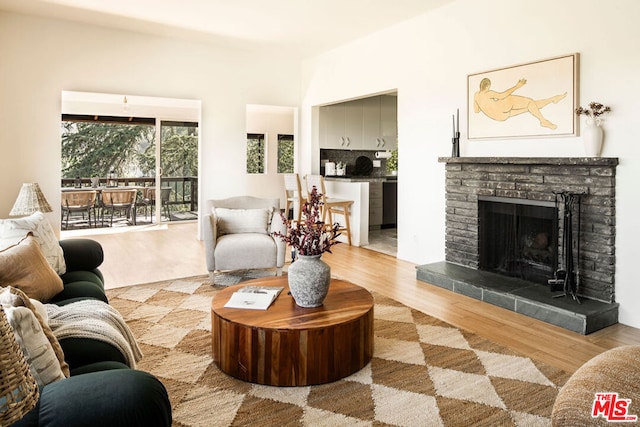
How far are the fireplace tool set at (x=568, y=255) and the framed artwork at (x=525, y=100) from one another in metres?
0.56

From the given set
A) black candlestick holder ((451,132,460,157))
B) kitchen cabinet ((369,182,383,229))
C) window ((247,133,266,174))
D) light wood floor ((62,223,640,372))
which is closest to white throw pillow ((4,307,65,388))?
light wood floor ((62,223,640,372))

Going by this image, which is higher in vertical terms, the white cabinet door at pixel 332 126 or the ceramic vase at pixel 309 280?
the white cabinet door at pixel 332 126

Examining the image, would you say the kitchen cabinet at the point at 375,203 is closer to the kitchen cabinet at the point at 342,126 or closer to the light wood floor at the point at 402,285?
the kitchen cabinet at the point at 342,126

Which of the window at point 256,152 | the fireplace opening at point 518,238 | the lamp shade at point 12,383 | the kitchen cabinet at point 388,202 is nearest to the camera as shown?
the lamp shade at point 12,383

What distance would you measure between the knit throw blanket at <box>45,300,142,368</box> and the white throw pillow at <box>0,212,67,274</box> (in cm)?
72

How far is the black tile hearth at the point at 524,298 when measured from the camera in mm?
3230

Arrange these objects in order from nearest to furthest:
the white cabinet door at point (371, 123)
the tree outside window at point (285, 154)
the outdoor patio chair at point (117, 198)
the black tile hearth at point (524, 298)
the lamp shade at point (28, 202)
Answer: the black tile hearth at point (524, 298)
the lamp shade at point (28, 202)
the white cabinet door at point (371, 123)
the outdoor patio chair at point (117, 198)
the tree outside window at point (285, 154)

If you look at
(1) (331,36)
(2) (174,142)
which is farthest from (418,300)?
(2) (174,142)

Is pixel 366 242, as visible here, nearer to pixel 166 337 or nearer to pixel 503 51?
pixel 503 51

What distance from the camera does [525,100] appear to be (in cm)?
404

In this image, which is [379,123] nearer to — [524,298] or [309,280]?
[524,298]

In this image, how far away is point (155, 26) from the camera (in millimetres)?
5793

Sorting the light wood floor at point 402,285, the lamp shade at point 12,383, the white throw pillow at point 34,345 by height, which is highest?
the lamp shade at point 12,383

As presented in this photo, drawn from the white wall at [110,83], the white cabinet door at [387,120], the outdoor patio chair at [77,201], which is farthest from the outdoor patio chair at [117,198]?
the white cabinet door at [387,120]
